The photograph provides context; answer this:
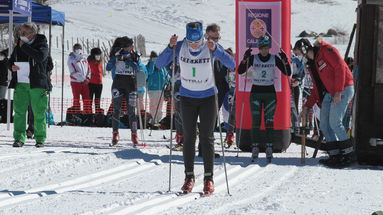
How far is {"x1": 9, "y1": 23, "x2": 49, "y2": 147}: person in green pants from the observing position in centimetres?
1018

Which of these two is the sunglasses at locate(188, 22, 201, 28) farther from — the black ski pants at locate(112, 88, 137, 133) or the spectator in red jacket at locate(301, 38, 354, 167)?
the black ski pants at locate(112, 88, 137, 133)

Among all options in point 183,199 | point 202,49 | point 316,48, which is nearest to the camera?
point 183,199

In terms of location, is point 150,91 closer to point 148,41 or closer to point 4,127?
point 4,127

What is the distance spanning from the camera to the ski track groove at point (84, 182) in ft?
21.2

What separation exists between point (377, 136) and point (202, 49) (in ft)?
12.3

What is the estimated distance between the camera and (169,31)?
59.1 meters

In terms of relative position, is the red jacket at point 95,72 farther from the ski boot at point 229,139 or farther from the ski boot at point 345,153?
the ski boot at point 345,153

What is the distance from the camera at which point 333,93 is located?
9.26 m

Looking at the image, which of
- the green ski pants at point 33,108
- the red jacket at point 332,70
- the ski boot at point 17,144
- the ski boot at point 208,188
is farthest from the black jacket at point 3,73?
the ski boot at point 208,188

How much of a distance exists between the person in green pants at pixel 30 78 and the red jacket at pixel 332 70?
12.7 ft

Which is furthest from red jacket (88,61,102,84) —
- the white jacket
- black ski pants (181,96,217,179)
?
black ski pants (181,96,217,179)

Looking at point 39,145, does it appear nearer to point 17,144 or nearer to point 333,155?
point 17,144

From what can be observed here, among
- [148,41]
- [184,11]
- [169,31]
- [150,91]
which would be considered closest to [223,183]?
[150,91]

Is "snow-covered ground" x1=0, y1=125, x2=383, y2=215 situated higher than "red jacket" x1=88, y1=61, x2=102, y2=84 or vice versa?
"red jacket" x1=88, y1=61, x2=102, y2=84
